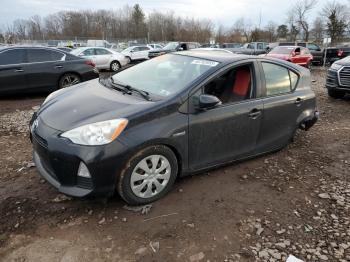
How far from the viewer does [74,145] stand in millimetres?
3010

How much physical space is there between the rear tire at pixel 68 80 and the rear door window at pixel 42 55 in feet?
1.73

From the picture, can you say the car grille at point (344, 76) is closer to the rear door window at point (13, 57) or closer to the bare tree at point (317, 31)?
the rear door window at point (13, 57)

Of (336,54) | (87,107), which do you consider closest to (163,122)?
(87,107)

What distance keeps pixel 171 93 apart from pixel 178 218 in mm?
1327

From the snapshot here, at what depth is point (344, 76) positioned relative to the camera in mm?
8750

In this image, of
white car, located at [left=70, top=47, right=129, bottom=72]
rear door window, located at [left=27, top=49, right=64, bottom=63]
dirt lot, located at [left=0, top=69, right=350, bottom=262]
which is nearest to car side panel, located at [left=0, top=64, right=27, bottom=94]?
rear door window, located at [left=27, top=49, right=64, bottom=63]

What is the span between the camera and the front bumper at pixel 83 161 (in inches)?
117

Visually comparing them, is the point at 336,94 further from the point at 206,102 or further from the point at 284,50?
the point at 284,50

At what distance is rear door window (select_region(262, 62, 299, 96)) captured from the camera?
14.3 ft

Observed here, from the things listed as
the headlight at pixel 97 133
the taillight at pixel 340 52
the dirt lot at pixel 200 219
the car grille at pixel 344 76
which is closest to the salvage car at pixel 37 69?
the dirt lot at pixel 200 219

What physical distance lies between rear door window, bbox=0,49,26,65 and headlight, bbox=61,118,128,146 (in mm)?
6456

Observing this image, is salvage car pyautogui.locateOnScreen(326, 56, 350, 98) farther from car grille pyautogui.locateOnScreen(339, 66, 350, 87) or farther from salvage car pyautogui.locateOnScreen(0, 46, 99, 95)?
salvage car pyautogui.locateOnScreen(0, 46, 99, 95)

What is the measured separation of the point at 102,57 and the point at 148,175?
14.2m

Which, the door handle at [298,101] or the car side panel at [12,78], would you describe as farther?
the car side panel at [12,78]
